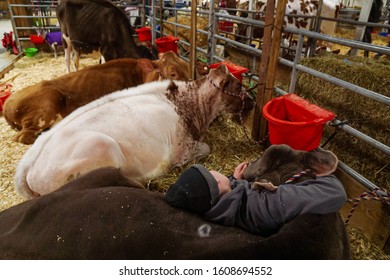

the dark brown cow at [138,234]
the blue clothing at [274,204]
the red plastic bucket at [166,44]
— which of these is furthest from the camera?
the red plastic bucket at [166,44]

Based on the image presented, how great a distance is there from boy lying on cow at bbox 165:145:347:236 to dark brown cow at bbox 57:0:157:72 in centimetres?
558

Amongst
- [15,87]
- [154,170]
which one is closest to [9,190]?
[154,170]

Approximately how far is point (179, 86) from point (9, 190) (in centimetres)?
228

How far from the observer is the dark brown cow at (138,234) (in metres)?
1.36

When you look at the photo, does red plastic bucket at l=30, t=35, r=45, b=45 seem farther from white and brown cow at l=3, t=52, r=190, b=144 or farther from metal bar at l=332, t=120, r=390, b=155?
metal bar at l=332, t=120, r=390, b=155

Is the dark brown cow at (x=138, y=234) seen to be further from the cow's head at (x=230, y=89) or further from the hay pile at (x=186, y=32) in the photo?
the hay pile at (x=186, y=32)

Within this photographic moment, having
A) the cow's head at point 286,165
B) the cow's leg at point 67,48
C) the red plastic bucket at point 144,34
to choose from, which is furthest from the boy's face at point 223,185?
the red plastic bucket at point 144,34

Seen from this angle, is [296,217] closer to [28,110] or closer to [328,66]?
[328,66]

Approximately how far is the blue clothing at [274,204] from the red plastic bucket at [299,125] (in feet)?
2.54

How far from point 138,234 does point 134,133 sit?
159 cm

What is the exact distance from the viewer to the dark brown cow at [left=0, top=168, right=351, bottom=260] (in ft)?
4.45

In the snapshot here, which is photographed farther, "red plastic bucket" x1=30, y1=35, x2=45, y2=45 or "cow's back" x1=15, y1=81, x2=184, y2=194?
"red plastic bucket" x1=30, y1=35, x2=45, y2=45

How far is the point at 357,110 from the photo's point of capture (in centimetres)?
329

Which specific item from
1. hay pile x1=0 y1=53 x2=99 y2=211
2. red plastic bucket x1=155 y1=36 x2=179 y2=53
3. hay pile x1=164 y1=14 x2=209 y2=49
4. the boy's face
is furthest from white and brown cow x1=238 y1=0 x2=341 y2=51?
the boy's face
